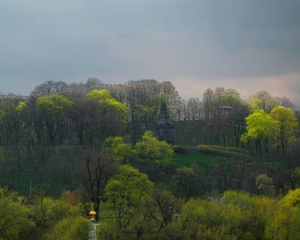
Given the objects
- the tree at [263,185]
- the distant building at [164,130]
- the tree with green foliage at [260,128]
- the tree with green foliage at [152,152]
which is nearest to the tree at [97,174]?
the tree with green foliage at [152,152]

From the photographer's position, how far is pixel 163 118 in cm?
8450

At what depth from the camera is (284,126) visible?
84938 mm

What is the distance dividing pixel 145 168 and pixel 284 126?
2885 cm

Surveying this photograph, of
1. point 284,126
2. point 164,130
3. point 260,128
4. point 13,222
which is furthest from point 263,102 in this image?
point 13,222

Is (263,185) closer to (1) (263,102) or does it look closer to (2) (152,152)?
(2) (152,152)

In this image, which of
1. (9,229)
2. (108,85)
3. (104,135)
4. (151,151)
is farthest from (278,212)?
(108,85)

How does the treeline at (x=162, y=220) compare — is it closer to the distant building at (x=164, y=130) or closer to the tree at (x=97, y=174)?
the tree at (x=97, y=174)

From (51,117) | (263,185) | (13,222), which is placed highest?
(51,117)

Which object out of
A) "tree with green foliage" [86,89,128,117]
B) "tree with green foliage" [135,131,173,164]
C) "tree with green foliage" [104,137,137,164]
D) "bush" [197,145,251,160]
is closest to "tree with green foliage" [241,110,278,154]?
"bush" [197,145,251,160]

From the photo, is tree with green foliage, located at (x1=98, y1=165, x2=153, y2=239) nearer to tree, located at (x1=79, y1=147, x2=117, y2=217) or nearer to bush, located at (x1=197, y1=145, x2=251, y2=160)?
tree, located at (x1=79, y1=147, x2=117, y2=217)

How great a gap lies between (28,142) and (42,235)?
39.2m

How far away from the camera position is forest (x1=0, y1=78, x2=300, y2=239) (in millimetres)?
39781

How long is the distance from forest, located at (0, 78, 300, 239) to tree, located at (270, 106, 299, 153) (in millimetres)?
185

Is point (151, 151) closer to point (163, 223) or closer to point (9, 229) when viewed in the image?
point (163, 223)
